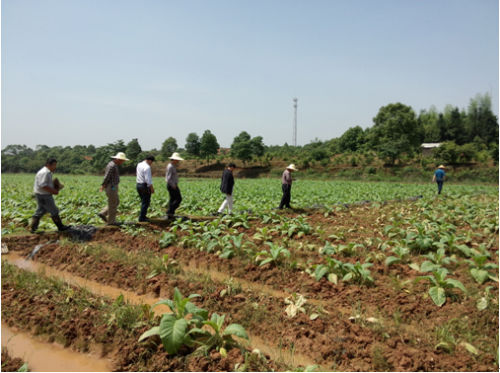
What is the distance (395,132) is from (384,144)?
21.7 ft

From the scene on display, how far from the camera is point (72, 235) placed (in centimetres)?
747

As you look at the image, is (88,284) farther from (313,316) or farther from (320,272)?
(320,272)

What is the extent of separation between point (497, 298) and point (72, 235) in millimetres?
8662

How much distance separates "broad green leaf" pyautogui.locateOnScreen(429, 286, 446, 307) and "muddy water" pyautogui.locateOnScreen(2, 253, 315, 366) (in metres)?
2.08

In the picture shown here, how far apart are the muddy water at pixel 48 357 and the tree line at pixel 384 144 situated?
3934 centimetres

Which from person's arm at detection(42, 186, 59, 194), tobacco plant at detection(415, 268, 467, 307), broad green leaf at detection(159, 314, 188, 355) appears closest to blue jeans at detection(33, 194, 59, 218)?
person's arm at detection(42, 186, 59, 194)

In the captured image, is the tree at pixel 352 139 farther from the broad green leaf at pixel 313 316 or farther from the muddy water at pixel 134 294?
the broad green leaf at pixel 313 316

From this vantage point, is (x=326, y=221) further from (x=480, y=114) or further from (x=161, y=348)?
(x=480, y=114)

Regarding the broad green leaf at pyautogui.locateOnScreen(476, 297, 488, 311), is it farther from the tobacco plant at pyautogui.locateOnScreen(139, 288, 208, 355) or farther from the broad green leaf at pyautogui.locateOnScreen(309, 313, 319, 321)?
the tobacco plant at pyautogui.locateOnScreen(139, 288, 208, 355)

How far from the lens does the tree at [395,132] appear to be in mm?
42866

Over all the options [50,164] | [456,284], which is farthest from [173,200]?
[456,284]

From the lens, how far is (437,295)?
415 cm

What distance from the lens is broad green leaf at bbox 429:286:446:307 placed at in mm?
4065

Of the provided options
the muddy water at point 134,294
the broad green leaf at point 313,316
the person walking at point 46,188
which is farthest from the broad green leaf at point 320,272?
the person walking at point 46,188
